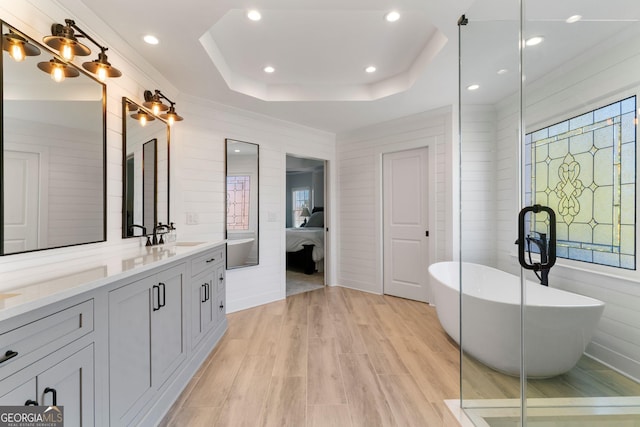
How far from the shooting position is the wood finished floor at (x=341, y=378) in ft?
5.40

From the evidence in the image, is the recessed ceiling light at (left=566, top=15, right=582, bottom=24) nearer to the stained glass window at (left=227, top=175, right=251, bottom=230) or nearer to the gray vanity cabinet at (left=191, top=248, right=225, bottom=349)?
the gray vanity cabinet at (left=191, top=248, right=225, bottom=349)

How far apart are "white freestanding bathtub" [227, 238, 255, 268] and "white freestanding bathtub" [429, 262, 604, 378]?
2559 mm

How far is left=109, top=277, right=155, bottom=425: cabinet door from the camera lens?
4.29ft

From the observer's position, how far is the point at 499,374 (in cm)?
175

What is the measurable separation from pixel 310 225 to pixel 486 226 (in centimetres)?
565

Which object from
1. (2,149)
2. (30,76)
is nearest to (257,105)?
(30,76)

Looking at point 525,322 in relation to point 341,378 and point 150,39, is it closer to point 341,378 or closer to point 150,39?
point 341,378

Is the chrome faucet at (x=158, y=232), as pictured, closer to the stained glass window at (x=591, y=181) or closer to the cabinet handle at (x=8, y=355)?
the cabinet handle at (x=8, y=355)

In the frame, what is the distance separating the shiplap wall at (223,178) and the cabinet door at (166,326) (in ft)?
4.32

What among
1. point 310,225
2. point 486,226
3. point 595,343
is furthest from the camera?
point 310,225

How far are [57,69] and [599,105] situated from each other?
290 cm

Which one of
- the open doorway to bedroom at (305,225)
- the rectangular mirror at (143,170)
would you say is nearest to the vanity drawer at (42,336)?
the rectangular mirror at (143,170)

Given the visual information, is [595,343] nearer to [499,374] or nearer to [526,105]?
[499,374]

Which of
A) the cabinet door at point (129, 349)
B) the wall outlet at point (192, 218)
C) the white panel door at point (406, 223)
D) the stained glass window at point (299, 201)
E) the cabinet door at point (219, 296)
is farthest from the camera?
the stained glass window at point (299, 201)
